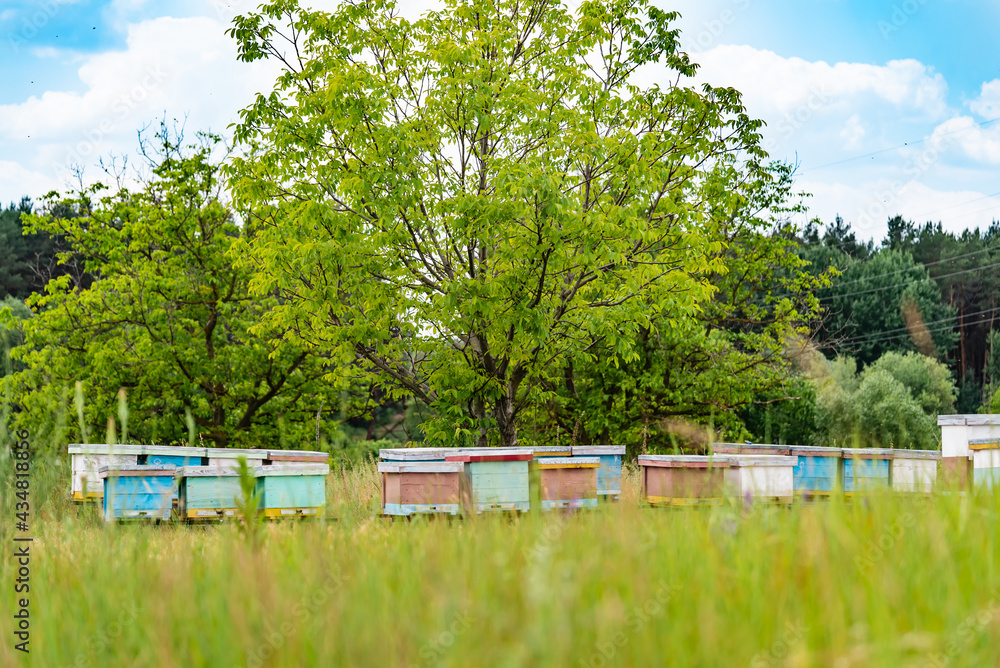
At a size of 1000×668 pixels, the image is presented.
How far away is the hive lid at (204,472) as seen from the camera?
813cm

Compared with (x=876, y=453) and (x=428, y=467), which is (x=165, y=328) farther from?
(x=876, y=453)

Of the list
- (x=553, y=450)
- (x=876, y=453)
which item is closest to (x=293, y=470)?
(x=553, y=450)

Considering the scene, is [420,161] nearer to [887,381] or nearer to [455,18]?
[455,18]

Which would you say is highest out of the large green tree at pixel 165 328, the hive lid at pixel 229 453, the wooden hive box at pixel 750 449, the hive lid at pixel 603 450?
the large green tree at pixel 165 328

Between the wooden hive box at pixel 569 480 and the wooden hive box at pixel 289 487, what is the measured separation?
2278 millimetres

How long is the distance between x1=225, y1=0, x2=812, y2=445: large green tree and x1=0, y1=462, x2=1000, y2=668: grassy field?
21.3ft

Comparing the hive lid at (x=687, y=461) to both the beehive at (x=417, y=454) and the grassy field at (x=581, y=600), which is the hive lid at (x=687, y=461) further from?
the grassy field at (x=581, y=600)

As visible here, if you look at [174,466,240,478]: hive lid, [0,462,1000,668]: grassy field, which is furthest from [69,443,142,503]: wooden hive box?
[0,462,1000,668]: grassy field

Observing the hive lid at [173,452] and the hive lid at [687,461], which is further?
the hive lid at [173,452]

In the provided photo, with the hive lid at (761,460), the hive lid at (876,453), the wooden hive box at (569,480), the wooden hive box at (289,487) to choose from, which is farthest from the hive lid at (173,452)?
the hive lid at (876,453)

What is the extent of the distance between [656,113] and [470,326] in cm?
416

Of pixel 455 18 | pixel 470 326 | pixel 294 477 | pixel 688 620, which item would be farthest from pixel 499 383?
pixel 688 620

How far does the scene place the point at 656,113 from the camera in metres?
11.3

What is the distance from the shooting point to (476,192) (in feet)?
37.5
